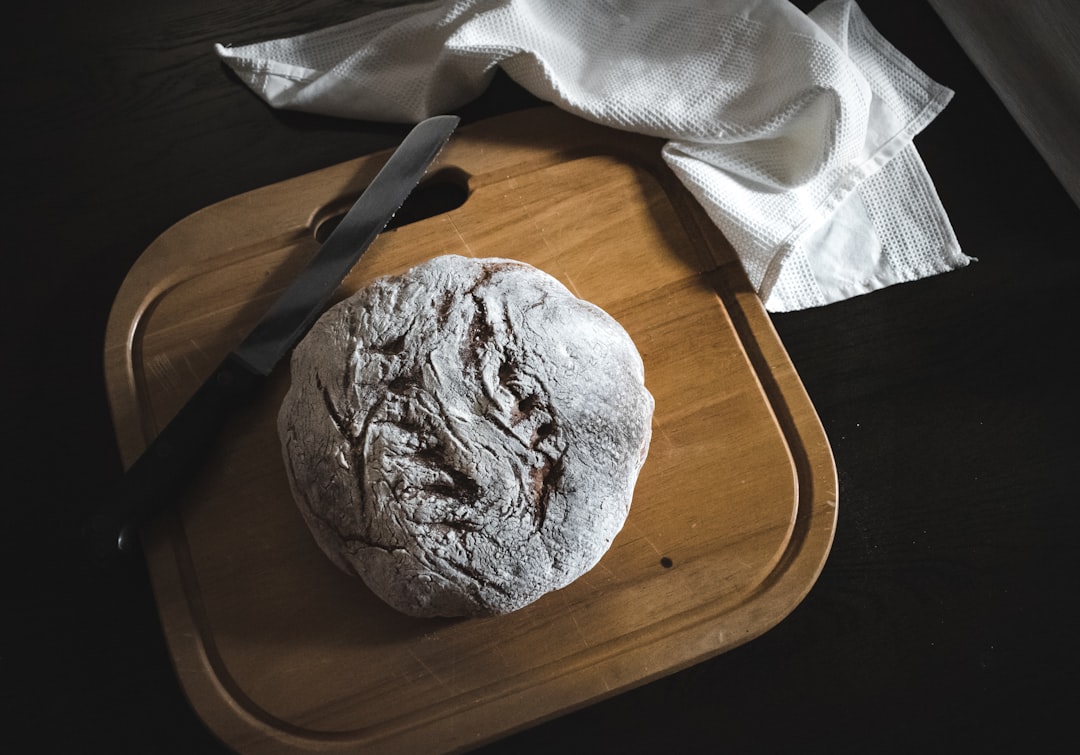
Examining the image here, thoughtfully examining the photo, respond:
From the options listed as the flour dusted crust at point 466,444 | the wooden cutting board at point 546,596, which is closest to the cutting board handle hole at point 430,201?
the wooden cutting board at point 546,596

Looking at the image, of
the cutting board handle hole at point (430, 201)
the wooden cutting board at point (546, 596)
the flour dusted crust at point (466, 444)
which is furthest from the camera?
the cutting board handle hole at point (430, 201)

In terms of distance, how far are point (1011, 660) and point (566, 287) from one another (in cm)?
96

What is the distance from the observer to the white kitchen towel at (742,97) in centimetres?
140

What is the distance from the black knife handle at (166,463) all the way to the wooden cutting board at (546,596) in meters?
0.05

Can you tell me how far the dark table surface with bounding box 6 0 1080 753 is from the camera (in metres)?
1.38

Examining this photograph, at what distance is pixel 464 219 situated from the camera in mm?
1426

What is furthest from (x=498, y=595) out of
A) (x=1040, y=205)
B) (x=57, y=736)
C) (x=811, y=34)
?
(x=1040, y=205)

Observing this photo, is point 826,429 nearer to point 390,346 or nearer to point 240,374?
point 390,346

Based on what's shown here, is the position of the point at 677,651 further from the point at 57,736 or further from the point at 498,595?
the point at 57,736

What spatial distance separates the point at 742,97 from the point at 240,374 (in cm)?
95

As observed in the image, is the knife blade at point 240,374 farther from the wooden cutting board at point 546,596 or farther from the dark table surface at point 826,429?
the dark table surface at point 826,429

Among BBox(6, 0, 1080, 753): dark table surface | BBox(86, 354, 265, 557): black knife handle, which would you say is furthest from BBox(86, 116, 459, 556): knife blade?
BBox(6, 0, 1080, 753): dark table surface

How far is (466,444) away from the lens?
3.61 feet

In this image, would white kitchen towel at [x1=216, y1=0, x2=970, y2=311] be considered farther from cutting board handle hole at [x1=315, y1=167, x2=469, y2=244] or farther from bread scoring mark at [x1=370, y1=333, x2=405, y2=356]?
bread scoring mark at [x1=370, y1=333, x2=405, y2=356]
